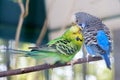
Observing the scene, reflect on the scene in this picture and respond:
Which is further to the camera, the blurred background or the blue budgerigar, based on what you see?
the blurred background

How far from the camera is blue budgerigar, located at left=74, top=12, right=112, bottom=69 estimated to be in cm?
151

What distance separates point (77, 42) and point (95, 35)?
0.07 m

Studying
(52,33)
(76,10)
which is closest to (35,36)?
(52,33)

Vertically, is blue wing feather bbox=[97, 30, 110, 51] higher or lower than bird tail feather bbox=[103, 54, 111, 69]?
higher

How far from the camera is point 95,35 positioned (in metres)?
1.53

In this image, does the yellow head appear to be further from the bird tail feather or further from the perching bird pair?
the bird tail feather

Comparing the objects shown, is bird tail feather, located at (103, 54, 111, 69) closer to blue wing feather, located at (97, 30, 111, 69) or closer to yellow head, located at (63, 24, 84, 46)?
blue wing feather, located at (97, 30, 111, 69)

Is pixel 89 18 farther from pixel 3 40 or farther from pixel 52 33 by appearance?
pixel 3 40

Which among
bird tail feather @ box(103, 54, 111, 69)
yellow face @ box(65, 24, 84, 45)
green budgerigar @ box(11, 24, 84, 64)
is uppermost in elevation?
yellow face @ box(65, 24, 84, 45)

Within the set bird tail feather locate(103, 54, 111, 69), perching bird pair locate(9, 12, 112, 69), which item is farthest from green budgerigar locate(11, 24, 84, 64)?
bird tail feather locate(103, 54, 111, 69)

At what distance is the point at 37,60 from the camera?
156cm

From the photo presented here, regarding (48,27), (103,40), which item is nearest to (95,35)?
(103,40)

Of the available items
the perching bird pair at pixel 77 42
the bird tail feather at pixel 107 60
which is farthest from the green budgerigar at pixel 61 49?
the bird tail feather at pixel 107 60

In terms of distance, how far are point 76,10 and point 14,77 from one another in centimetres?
33
